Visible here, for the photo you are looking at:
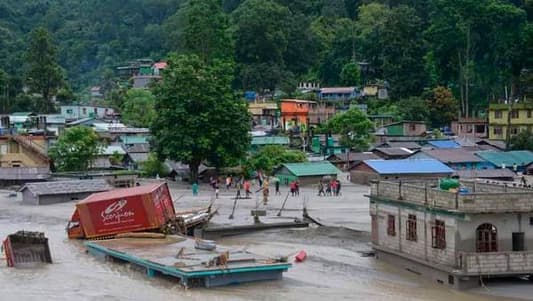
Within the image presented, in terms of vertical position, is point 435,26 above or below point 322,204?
above

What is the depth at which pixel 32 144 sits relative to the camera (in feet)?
196

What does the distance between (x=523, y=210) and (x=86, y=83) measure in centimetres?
9940

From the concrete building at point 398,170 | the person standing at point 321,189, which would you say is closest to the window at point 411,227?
the person standing at point 321,189

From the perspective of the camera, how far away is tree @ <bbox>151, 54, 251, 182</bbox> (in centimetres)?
5200

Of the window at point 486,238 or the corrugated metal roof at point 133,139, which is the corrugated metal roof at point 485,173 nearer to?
the corrugated metal roof at point 133,139

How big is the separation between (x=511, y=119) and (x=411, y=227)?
44106 mm

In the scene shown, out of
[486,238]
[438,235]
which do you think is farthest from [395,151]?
[486,238]

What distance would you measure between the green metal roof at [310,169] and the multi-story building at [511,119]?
1935 cm

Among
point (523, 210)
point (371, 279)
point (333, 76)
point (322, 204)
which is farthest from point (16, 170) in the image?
point (333, 76)

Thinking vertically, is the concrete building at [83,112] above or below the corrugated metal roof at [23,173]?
above

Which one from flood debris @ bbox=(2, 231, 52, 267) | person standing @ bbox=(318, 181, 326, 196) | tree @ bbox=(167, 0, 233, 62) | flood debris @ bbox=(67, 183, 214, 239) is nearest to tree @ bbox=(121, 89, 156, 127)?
tree @ bbox=(167, 0, 233, 62)

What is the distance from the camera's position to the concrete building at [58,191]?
1800 inches

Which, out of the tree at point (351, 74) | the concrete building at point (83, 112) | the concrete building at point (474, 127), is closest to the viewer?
the concrete building at point (474, 127)

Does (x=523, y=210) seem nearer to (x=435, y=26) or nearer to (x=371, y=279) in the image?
(x=371, y=279)
